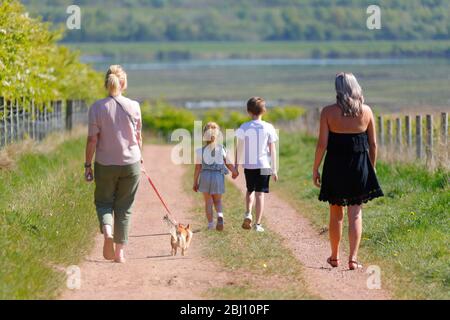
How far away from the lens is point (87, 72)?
39.6 meters

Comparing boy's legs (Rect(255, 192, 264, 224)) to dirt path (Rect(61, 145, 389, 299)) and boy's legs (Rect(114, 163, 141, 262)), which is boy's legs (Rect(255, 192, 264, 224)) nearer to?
dirt path (Rect(61, 145, 389, 299))

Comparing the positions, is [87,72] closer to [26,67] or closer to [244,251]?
[26,67]

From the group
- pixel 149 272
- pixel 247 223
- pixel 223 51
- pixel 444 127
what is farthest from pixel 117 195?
pixel 223 51

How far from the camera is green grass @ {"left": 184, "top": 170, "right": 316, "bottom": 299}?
30.7ft

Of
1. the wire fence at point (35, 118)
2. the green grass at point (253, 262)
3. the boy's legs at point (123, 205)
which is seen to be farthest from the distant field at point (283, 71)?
the boy's legs at point (123, 205)

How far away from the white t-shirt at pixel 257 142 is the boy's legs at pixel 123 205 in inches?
100

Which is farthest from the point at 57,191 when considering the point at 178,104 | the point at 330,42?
the point at 330,42

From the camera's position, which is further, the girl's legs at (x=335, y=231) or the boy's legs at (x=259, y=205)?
the boy's legs at (x=259, y=205)

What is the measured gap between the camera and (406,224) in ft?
42.4

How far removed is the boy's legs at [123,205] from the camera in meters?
11.0

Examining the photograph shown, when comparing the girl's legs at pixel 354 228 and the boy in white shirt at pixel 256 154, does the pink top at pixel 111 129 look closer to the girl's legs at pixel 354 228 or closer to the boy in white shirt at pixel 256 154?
the girl's legs at pixel 354 228

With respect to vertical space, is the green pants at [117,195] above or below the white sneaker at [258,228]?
above

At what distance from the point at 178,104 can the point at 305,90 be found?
1627 cm

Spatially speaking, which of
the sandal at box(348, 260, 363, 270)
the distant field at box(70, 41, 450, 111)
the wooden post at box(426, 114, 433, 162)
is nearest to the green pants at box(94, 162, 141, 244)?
the sandal at box(348, 260, 363, 270)
